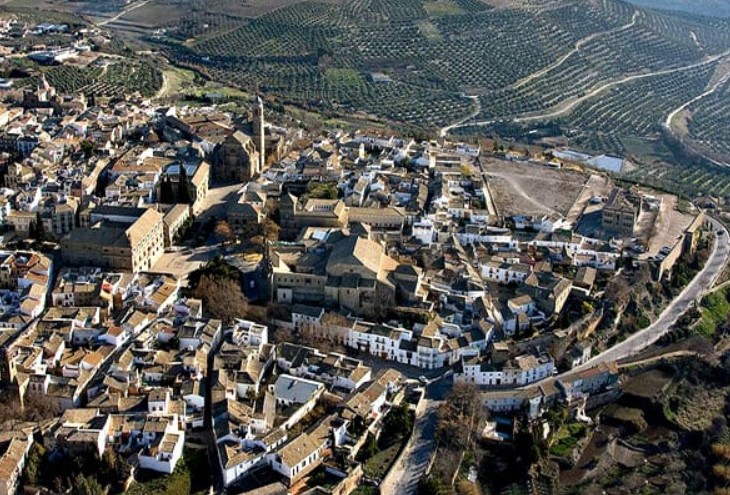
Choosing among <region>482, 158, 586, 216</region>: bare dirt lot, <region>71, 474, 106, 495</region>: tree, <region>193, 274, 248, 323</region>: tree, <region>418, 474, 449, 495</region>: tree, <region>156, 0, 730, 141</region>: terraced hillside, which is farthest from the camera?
<region>156, 0, 730, 141</region>: terraced hillside

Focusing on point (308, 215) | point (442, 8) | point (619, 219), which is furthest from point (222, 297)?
point (442, 8)

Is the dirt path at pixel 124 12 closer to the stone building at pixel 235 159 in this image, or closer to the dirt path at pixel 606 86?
the dirt path at pixel 606 86

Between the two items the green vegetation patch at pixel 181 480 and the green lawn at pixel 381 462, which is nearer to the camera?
the green vegetation patch at pixel 181 480

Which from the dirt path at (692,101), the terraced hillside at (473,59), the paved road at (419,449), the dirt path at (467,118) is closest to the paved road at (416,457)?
the paved road at (419,449)

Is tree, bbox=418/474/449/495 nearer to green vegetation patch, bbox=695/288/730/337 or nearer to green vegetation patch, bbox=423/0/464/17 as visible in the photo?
green vegetation patch, bbox=695/288/730/337

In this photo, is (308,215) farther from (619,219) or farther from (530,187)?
(619,219)

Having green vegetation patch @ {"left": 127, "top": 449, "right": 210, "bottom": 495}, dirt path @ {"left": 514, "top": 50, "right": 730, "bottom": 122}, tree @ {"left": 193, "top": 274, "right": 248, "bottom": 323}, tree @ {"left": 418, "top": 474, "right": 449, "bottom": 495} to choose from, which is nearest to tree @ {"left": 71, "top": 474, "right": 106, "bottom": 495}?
green vegetation patch @ {"left": 127, "top": 449, "right": 210, "bottom": 495}
